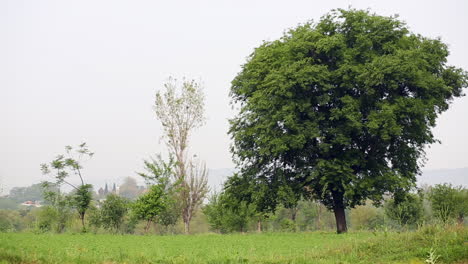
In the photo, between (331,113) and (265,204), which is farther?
(265,204)

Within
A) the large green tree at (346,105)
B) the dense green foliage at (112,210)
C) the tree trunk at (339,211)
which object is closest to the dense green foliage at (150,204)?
the dense green foliage at (112,210)

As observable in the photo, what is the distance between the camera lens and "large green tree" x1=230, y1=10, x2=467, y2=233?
2611 centimetres

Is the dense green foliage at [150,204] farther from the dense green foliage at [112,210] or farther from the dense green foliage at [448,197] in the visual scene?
the dense green foliage at [448,197]

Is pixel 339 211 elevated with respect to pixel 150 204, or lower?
lower

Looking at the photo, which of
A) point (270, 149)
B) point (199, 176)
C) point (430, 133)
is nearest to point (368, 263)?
point (270, 149)

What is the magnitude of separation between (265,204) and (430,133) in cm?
1342

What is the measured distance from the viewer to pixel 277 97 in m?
27.2

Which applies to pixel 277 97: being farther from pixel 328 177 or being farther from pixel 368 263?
pixel 368 263

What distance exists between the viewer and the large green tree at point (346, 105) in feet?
85.7

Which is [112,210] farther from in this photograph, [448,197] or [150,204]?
[448,197]

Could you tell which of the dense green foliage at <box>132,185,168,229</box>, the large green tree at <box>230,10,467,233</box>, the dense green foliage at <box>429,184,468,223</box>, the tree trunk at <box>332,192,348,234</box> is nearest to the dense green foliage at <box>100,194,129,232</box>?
the dense green foliage at <box>132,185,168,229</box>

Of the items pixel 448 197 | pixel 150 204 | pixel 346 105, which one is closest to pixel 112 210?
pixel 150 204

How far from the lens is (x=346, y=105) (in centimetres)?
2647

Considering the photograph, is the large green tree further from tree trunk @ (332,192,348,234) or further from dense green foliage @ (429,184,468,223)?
dense green foliage @ (429,184,468,223)
